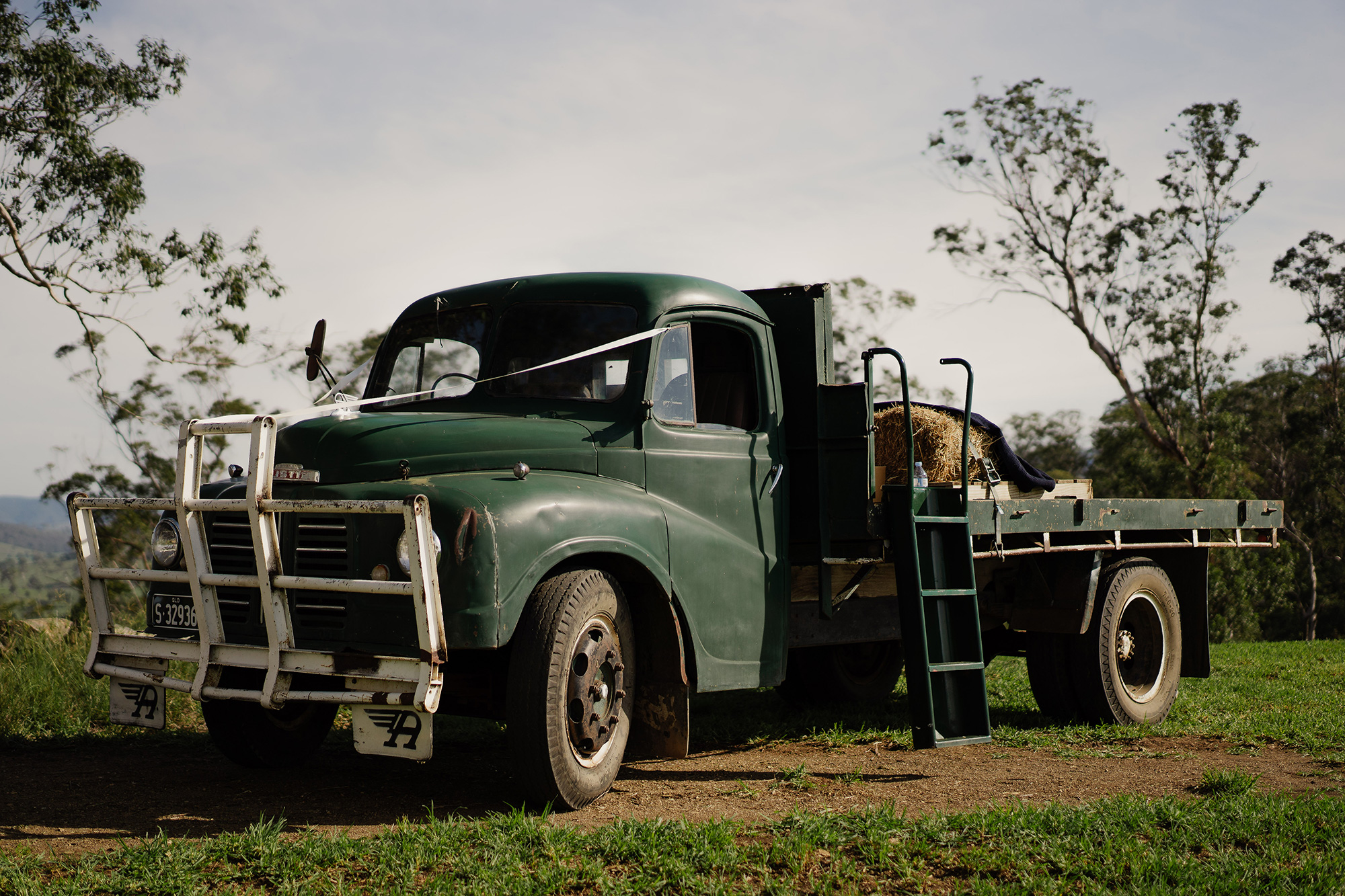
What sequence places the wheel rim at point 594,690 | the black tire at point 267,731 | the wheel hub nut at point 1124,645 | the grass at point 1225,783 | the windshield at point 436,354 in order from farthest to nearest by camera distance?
the wheel hub nut at point 1124,645
the windshield at point 436,354
the black tire at point 267,731
the grass at point 1225,783
the wheel rim at point 594,690

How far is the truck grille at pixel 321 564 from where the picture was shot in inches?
193

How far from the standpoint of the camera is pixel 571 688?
5082 mm

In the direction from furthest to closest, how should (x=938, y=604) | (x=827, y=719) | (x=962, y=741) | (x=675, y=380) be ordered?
1. (x=827, y=719)
2. (x=938, y=604)
3. (x=962, y=741)
4. (x=675, y=380)

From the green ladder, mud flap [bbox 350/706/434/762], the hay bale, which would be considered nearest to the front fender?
mud flap [bbox 350/706/434/762]

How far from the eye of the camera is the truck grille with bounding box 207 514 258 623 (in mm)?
5172

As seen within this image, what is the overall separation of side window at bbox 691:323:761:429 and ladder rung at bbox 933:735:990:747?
6.40ft

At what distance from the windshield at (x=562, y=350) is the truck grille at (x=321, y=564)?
4.35ft

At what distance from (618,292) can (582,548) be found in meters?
1.61

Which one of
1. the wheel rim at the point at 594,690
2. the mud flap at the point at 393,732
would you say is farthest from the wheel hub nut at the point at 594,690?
the mud flap at the point at 393,732

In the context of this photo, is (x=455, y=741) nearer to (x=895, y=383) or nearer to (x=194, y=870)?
(x=194, y=870)

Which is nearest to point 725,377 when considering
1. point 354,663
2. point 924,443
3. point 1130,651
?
point 924,443

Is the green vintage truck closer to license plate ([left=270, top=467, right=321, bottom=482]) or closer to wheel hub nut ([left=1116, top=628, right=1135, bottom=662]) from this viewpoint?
license plate ([left=270, top=467, right=321, bottom=482])

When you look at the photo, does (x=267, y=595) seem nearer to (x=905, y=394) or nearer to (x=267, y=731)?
(x=267, y=731)

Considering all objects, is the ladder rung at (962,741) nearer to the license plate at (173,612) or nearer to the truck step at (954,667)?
the truck step at (954,667)
